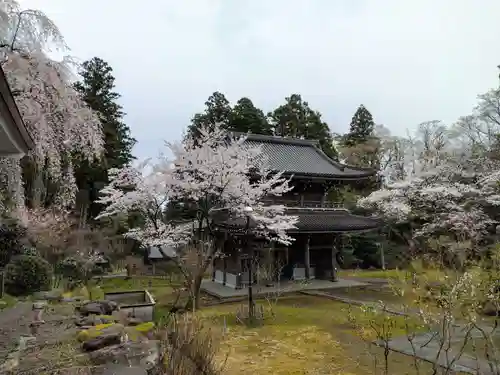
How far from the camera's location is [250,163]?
1502 centimetres

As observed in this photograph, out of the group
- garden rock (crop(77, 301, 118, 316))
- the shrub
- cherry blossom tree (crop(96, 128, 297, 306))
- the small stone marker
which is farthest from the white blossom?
the small stone marker

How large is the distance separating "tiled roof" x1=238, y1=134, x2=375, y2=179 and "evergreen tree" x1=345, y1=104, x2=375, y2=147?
612 inches

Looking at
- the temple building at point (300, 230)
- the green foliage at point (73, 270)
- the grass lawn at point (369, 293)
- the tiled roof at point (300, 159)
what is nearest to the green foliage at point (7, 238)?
the green foliage at point (73, 270)

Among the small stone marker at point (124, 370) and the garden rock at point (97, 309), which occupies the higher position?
the garden rock at point (97, 309)

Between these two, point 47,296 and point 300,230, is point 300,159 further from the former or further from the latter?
point 47,296

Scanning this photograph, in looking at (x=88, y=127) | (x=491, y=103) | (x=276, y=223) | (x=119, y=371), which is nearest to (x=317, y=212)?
(x=276, y=223)

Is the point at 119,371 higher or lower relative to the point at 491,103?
lower

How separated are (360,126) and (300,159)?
1897 centimetres

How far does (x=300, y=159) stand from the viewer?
1961cm

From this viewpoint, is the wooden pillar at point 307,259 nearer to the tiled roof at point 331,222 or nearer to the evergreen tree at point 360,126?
the tiled roof at point 331,222

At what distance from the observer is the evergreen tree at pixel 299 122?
34162 mm

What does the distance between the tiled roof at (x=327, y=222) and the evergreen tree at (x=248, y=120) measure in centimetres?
1613

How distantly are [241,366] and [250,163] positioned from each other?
9335mm

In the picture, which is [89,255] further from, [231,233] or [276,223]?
[276,223]
